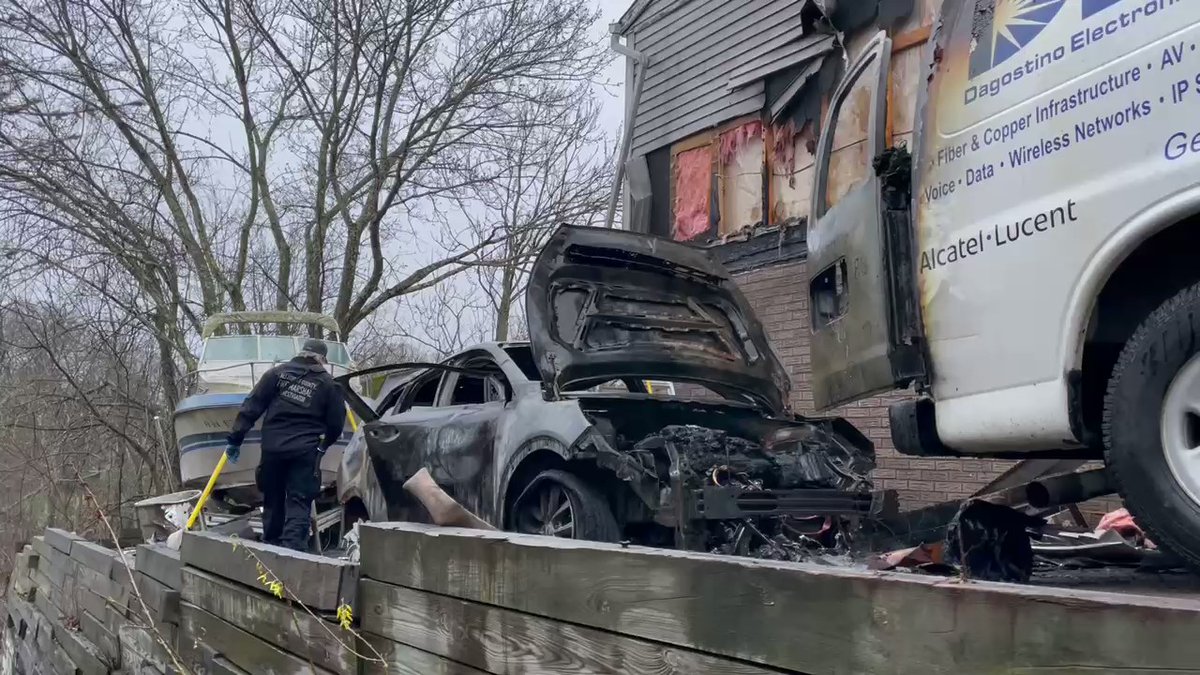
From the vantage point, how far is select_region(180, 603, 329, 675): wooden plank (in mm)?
4101

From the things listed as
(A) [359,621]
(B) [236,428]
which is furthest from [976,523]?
(B) [236,428]

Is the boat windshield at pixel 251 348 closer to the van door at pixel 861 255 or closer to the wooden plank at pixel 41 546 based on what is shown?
the wooden plank at pixel 41 546

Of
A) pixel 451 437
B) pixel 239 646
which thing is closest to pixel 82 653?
pixel 451 437

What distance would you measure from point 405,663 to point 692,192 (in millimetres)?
9230

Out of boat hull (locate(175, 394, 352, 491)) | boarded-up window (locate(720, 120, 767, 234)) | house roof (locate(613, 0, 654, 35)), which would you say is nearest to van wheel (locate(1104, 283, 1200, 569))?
boat hull (locate(175, 394, 352, 491))

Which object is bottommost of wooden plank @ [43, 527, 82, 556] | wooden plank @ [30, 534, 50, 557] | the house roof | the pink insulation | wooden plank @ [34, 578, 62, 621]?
wooden plank @ [34, 578, 62, 621]

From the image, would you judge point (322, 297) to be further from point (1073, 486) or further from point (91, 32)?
point (1073, 486)

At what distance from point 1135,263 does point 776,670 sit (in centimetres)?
Result: 165

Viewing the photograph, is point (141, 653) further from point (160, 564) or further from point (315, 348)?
point (315, 348)

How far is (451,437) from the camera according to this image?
6543 mm

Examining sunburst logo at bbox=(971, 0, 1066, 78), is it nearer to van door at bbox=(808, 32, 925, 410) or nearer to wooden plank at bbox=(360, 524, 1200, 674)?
van door at bbox=(808, 32, 925, 410)

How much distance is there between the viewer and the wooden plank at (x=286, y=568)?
12.7 feet

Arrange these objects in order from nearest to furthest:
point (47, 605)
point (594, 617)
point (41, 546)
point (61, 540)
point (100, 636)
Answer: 1. point (594, 617)
2. point (100, 636)
3. point (61, 540)
4. point (47, 605)
5. point (41, 546)

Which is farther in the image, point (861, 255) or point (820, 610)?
point (861, 255)
